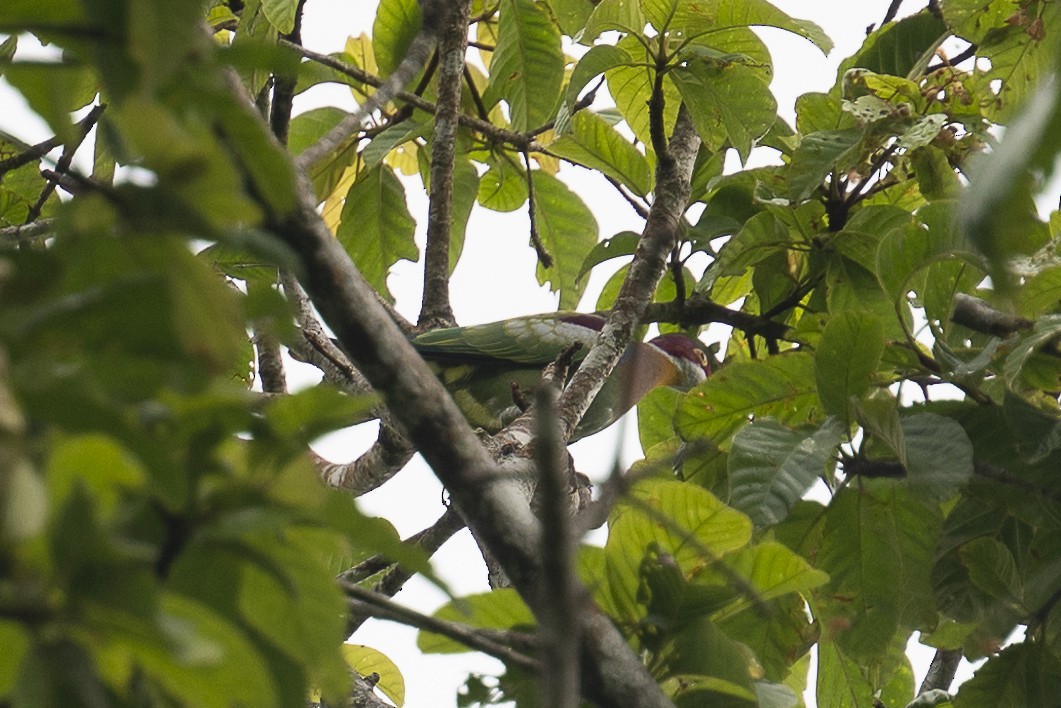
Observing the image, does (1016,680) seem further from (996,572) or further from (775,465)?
(775,465)

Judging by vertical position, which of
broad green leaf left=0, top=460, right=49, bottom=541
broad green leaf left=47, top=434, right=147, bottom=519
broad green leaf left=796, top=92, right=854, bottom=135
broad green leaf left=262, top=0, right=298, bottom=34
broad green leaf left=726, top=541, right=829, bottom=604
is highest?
broad green leaf left=262, top=0, right=298, bottom=34

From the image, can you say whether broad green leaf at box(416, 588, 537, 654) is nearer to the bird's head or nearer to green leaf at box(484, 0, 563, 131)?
green leaf at box(484, 0, 563, 131)

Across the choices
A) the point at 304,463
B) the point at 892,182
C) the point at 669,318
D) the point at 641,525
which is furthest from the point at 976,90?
the point at 304,463

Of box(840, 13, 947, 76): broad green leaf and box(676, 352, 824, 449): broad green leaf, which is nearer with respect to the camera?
box(676, 352, 824, 449): broad green leaf

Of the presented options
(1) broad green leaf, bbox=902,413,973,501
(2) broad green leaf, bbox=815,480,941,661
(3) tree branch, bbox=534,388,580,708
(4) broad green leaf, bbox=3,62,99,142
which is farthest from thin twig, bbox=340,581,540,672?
(2) broad green leaf, bbox=815,480,941,661

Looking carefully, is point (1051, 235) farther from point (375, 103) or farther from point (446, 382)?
point (446, 382)

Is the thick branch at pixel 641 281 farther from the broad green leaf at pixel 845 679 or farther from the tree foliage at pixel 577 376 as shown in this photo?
the broad green leaf at pixel 845 679

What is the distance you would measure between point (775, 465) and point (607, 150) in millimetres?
1233

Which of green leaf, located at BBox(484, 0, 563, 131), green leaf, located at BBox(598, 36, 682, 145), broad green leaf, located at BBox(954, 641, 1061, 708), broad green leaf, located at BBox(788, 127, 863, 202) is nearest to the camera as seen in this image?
broad green leaf, located at BBox(954, 641, 1061, 708)

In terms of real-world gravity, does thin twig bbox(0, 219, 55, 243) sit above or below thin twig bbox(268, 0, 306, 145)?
below

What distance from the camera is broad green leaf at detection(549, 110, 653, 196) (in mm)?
2973

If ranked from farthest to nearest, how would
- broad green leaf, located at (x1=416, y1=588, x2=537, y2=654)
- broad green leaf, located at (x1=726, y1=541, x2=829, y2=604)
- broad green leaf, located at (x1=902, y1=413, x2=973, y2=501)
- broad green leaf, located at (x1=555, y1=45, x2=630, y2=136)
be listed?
broad green leaf, located at (x1=555, y1=45, x2=630, y2=136) < broad green leaf, located at (x1=902, y1=413, x2=973, y2=501) < broad green leaf, located at (x1=726, y1=541, x2=829, y2=604) < broad green leaf, located at (x1=416, y1=588, x2=537, y2=654)

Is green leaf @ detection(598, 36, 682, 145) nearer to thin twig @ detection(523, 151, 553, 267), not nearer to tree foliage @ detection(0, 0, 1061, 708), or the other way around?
tree foliage @ detection(0, 0, 1061, 708)

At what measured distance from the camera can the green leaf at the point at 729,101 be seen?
2.64m
